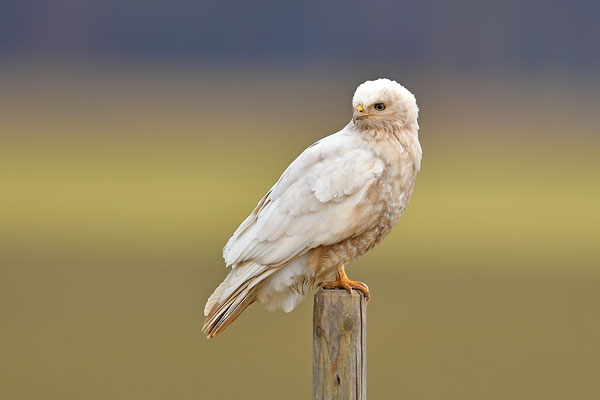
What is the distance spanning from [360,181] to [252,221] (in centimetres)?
60

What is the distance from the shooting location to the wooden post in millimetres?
3693

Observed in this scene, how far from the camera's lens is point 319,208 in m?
3.72

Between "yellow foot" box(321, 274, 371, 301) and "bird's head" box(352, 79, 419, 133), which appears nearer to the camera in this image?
"bird's head" box(352, 79, 419, 133)

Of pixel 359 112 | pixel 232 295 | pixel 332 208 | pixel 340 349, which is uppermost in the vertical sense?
pixel 359 112

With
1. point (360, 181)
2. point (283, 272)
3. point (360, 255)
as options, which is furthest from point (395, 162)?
point (283, 272)

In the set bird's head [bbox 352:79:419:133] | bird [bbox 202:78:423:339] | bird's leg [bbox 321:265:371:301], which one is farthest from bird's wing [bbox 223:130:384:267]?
bird's leg [bbox 321:265:371:301]

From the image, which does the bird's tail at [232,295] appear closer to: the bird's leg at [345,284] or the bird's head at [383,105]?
the bird's leg at [345,284]

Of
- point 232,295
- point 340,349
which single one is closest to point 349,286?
point 340,349

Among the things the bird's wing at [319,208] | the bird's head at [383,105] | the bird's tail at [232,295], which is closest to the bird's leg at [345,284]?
the bird's wing at [319,208]

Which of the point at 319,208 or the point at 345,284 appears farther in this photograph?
the point at 345,284

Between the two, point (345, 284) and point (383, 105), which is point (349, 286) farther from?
point (383, 105)

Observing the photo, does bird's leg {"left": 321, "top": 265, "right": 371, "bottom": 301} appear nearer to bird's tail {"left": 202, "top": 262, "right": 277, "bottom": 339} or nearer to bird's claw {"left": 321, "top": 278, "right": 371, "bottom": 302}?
bird's claw {"left": 321, "top": 278, "right": 371, "bottom": 302}

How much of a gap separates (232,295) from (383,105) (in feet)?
3.82

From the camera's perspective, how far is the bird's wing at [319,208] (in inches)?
145
